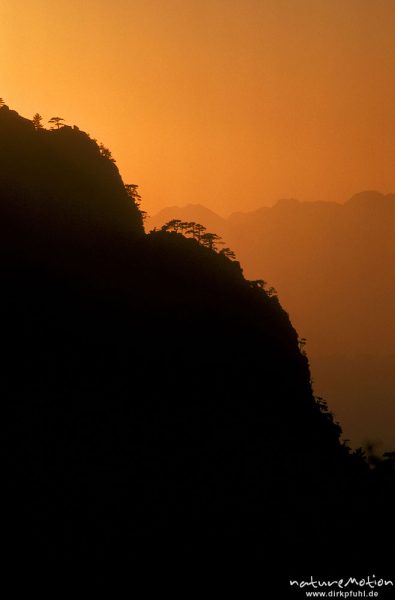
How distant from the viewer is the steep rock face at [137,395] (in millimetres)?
41281

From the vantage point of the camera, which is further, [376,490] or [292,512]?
[376,490]

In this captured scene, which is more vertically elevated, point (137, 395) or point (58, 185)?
point (58, 185)

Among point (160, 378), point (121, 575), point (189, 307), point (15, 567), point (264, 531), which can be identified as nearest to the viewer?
point (15, 567)

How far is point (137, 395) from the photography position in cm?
4934

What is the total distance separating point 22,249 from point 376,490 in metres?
36.0

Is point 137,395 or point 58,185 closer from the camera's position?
point 137,395

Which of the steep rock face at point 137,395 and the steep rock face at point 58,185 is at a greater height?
the steep rock face at point 58,185

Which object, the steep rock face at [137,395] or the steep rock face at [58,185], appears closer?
the steep rock face at [137,395]

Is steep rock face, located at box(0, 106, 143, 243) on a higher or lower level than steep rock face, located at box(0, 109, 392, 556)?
higher

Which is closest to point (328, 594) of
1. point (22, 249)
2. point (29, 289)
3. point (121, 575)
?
point (121, 575)

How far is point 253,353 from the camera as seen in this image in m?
61.2

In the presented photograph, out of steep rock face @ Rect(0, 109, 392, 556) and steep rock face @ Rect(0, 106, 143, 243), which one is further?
steep rock face @ Rect(0, 106, 143, 243)

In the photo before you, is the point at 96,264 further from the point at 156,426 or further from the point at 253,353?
the point at 253,353

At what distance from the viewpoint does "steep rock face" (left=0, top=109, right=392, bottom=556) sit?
41.3 m
